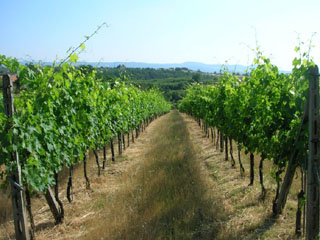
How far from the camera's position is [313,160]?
3.17m

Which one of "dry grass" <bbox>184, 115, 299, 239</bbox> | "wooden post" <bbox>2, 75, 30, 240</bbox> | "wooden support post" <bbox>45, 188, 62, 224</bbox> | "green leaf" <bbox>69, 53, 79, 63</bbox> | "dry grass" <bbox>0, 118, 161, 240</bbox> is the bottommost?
"dry grass" <bbox>0, 118, 161, 240</bbox>

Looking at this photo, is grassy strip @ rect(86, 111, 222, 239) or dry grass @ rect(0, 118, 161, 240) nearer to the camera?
grassy strip @ rect(86, 111, 222, 239)

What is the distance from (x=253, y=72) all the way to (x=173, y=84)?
78418 mm

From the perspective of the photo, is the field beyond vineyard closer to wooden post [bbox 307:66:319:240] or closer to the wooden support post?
the wooden support post

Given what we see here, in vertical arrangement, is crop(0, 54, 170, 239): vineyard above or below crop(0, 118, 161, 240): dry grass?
above

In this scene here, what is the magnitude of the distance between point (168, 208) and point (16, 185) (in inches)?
110

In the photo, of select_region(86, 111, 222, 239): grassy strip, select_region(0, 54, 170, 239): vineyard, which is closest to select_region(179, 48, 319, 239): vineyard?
select_region(86, 111, 222, 239): grassy strip

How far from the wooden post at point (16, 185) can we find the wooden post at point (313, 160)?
3.38 metres

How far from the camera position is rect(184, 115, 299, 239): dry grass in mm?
4266

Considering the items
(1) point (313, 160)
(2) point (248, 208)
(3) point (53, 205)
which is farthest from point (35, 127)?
(2) point (248, 208)

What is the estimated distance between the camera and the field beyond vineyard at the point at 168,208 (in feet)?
14.4

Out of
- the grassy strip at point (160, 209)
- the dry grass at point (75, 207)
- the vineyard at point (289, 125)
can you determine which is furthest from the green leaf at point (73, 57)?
the vineyard at point (289, 125)

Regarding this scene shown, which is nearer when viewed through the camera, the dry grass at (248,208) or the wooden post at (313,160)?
the wooden post at (313,160)

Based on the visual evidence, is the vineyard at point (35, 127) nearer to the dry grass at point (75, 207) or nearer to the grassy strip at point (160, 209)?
the dry grass at point (75, 207)
